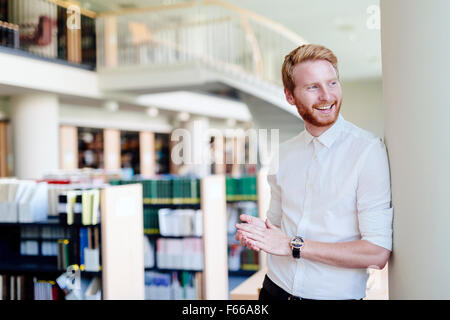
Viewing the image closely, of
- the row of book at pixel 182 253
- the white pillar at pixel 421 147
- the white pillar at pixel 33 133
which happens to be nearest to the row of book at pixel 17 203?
the row of book at pixel 182 253

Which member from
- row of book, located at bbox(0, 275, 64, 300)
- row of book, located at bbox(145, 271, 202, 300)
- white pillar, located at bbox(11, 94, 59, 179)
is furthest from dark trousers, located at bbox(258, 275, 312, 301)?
white pillar, located at bbox(11, 94, 59, 179)

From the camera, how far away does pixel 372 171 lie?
123cm

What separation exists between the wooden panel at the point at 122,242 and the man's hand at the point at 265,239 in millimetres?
2407

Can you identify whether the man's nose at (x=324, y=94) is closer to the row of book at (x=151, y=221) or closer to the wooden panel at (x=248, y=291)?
the wooden panel at (x=248, y=291)

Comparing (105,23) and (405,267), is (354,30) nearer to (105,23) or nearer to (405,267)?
(405,267)

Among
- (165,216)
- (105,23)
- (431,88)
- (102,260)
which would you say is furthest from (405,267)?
(105,23)

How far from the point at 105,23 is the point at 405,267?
8.35 meters

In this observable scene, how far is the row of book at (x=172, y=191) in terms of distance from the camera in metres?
4.87

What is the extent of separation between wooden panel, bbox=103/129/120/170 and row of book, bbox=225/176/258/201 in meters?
5.96

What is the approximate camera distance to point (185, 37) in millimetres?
8609

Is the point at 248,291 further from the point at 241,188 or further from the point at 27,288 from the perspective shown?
the point at 241,188

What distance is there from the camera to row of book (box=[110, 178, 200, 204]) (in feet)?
16.0

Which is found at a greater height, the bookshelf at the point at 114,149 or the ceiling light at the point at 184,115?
the ceiling light at the point at 184,115

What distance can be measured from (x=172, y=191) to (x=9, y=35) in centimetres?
246
